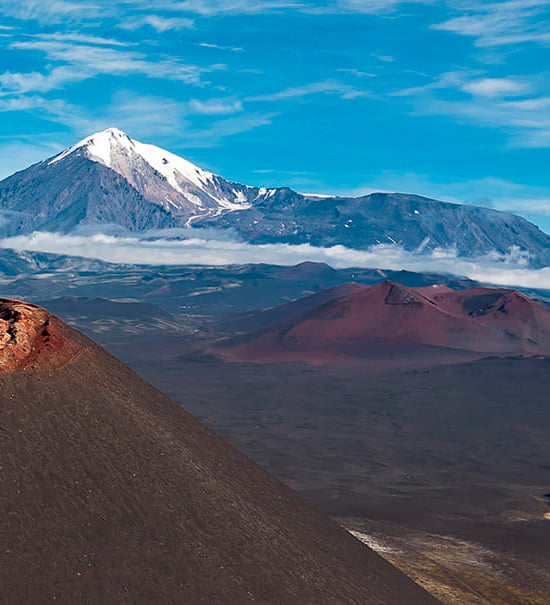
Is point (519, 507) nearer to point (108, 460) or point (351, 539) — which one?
point (351, 539)

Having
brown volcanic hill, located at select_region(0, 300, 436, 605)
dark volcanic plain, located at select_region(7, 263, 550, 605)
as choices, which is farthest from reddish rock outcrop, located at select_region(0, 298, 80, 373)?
dark volcanic plain, located at select_region(7, 263, 550, 605)

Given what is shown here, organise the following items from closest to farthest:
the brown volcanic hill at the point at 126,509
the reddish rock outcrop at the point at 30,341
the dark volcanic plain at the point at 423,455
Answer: the brown volcanic hill at the point at 126,509 → the reddish rock outcrop at the point at 30,341 → the dark volcanic plain at the point at 423,455

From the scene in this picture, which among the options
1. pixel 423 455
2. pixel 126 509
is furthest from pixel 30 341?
pixel 423 455

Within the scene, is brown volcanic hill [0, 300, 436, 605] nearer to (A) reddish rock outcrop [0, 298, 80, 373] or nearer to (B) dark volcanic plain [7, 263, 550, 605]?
(A) reddish rock outcrop [0, 298, 80, 373]

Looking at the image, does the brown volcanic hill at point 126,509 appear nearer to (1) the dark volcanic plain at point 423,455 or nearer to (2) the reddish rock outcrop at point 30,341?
(2) the reddish rock outcrop at point 30,341

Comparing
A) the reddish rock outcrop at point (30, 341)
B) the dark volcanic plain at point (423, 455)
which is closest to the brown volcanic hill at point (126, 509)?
the reddish rock outcrop at point (30, 341)

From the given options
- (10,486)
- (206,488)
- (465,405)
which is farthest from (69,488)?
(465,405)

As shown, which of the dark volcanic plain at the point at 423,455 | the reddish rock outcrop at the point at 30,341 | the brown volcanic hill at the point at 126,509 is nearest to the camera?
the brown volcanic hill at the point at 126,509

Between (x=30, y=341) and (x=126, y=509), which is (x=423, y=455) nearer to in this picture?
(x=30, y=341)
